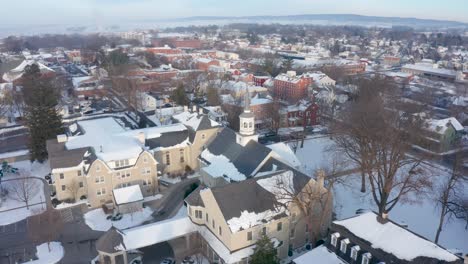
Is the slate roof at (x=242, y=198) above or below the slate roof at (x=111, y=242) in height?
above

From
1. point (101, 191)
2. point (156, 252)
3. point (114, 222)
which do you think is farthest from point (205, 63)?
point (156, 252)

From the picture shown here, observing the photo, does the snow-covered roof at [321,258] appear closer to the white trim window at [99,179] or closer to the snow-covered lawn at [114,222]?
the snow-covered lawn at [114,222]

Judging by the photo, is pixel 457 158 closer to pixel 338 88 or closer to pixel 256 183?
pixel 256 183

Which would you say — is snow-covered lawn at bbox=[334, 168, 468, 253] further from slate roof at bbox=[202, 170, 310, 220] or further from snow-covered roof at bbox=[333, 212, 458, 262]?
slate roof at bbox=[202, 170, 310, 220]

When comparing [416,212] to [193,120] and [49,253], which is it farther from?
[49,253]

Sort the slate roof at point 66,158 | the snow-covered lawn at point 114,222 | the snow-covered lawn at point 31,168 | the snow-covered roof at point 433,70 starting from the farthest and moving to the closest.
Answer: the snow-covered roof at point 433,70 → the snow-covered lawn at point 31,168 → the slate roof at point 66,158 → the snow-covered lawn at point 114,222

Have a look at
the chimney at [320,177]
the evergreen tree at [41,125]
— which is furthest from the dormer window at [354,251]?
the evergreen tree at [41,125]
